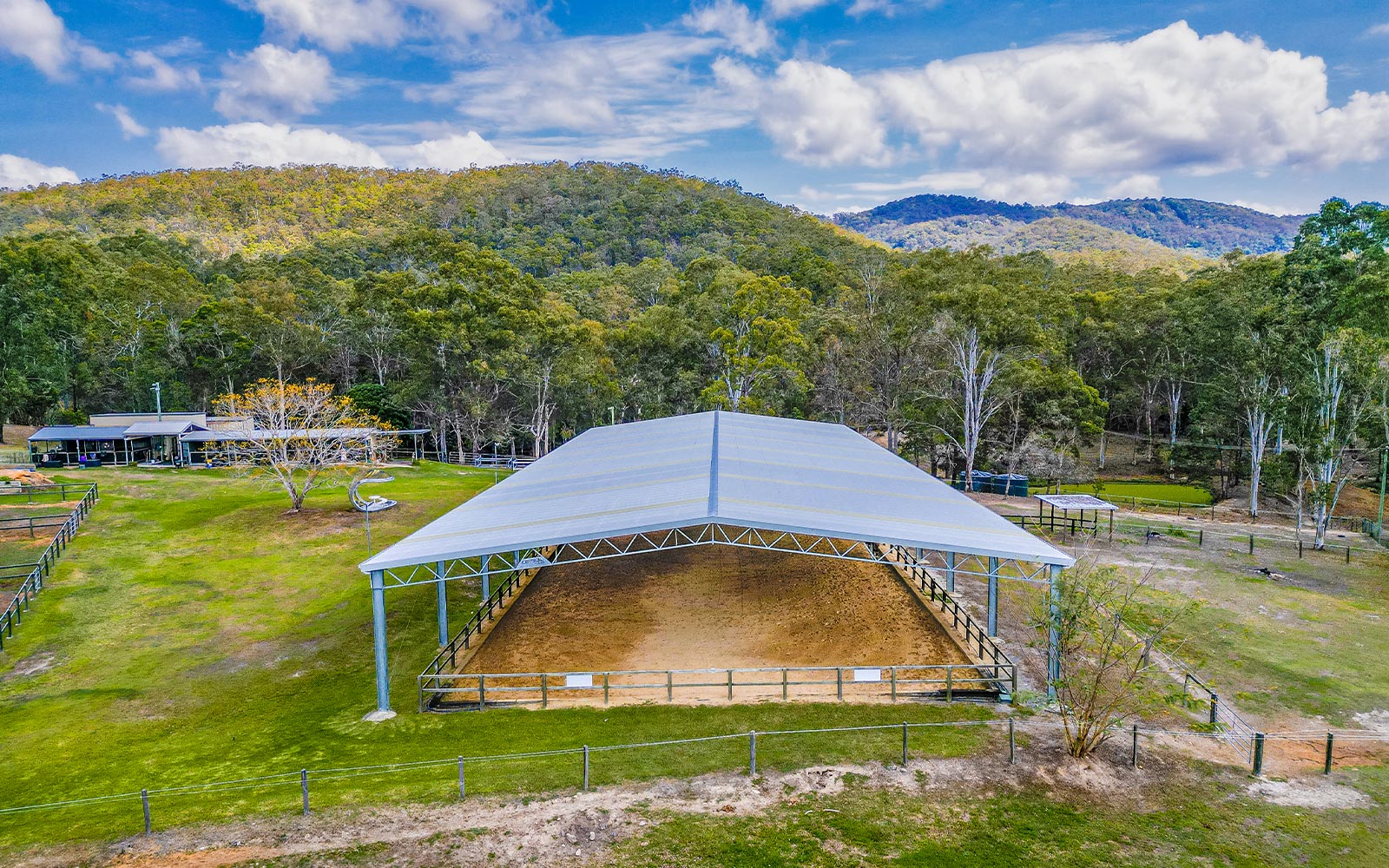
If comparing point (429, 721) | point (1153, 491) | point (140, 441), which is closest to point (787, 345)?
point (1153, 491)

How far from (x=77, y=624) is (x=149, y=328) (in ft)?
140

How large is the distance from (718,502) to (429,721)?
269 inches

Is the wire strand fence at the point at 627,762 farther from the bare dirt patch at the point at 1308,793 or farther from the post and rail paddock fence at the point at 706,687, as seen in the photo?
the post and rail paddock fence at the point at 706,687

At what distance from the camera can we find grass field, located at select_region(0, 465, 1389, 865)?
31.8ft

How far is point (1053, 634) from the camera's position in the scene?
13.3 metres

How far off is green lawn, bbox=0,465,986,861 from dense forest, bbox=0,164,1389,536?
2266 centimetres

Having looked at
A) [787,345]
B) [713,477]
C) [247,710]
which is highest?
[787,345]

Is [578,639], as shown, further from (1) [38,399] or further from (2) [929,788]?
(1) [38,399]

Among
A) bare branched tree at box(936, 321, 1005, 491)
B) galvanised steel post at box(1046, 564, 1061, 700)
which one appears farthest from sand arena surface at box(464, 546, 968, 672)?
bare branched tree at box(936, 321, 1005, 491)

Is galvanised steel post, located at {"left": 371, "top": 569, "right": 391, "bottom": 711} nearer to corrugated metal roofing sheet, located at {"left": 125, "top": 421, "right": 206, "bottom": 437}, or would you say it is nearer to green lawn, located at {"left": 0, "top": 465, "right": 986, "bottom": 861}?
green lawn, located at {"left": 0, "top": 465, "right": 986, "bottom": 861}

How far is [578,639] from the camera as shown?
55.8ft

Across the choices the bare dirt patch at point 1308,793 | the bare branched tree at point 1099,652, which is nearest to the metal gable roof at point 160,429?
the bare branched tree at point 1099,652

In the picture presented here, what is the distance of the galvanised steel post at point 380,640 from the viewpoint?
12.9m

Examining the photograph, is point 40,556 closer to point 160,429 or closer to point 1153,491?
point 160,429
